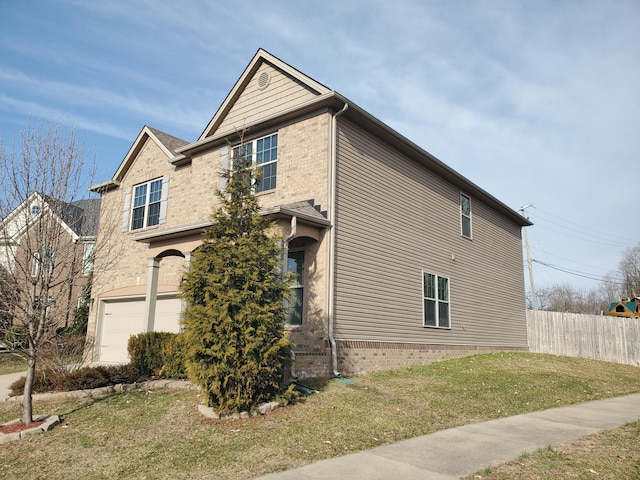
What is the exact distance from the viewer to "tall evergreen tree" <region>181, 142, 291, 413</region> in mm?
8305

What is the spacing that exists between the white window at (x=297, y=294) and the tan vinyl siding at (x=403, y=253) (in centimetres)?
91

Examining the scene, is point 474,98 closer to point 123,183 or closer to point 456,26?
point 456,26

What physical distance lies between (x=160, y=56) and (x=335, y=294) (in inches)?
300

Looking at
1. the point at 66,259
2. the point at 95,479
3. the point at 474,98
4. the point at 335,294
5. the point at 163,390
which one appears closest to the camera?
the point at 95,479

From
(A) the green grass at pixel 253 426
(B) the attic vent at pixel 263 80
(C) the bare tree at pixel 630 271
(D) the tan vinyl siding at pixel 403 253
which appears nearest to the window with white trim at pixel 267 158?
(B) the attic vent at pixel 263 80

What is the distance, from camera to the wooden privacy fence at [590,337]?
67.3 feet

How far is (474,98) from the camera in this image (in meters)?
15.6

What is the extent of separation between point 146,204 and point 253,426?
1237 centimetres

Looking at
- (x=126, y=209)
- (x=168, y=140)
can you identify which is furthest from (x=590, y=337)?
(x=126, y=209)

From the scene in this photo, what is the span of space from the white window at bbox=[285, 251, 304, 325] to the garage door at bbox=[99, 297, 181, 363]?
550cm

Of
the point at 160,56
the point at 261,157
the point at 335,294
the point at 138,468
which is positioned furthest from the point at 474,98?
the point at 138,468

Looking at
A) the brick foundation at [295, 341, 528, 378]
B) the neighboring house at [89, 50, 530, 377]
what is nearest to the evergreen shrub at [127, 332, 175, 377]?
the neighboring house at [89, 50, 530, 377]

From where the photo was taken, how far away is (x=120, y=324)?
57.9ft

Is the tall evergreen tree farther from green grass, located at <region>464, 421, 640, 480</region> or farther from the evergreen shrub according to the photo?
green grass, located at <region>464, 421, 640, 480</region>
